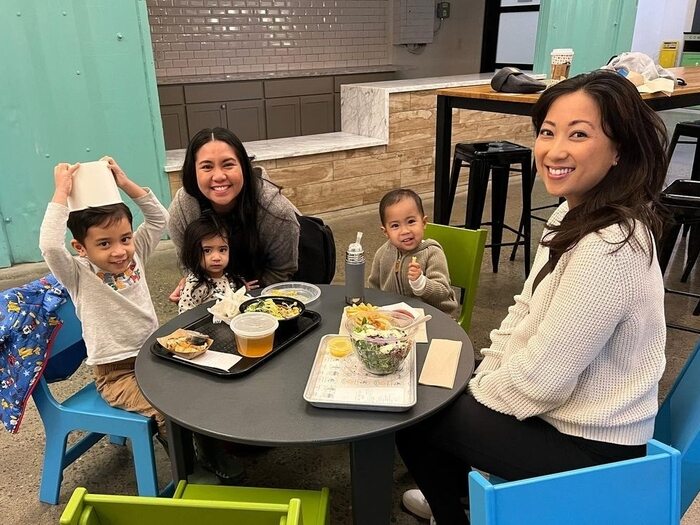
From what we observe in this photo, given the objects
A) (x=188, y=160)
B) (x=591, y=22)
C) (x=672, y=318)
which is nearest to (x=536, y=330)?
(x=188, y=160)

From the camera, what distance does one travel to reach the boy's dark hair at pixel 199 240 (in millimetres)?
2037

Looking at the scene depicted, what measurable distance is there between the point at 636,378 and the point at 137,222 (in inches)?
142

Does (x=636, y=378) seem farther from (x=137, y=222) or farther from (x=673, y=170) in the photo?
(x=673, y=170)

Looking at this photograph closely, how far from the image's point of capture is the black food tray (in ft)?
4.68

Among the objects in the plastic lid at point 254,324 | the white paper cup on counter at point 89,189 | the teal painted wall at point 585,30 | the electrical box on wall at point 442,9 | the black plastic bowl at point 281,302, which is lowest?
the black plastic bowl at point 281,302

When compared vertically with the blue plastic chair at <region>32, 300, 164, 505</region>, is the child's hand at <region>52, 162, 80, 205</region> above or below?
above

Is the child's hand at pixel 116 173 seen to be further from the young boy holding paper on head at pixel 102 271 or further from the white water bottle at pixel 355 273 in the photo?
the white water bottle at pixel 355 273

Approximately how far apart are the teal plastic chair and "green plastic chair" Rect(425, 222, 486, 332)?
128 centimetres

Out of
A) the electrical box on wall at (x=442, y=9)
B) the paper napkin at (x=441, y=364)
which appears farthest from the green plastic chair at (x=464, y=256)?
the electrical box on wall at (x=442, y=9)

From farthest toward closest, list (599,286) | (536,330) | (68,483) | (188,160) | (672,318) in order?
(672,318), (188,160), (68,483), (536,330), (599,286)

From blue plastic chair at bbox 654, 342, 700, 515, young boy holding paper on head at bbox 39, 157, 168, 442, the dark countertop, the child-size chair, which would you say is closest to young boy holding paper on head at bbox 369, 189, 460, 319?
blue plastic chair at bbox 654, 342, 700, 515

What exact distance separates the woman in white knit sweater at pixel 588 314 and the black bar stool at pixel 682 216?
47.7 inches

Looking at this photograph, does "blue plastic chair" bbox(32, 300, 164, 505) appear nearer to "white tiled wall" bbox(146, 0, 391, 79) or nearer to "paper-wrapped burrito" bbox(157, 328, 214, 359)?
"paper-wrapped burrito" bbox(157, 328, 214, 359)

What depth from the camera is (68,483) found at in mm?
2000
